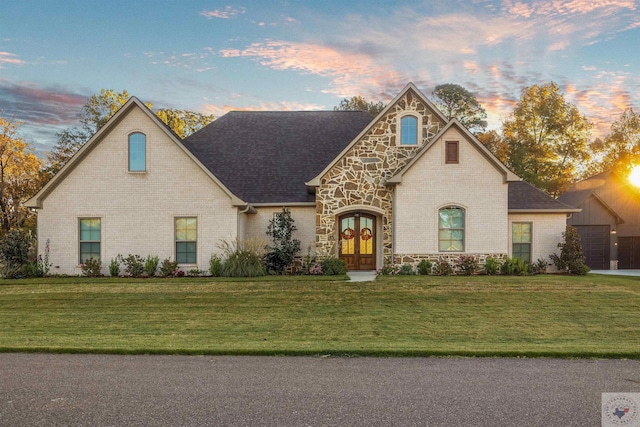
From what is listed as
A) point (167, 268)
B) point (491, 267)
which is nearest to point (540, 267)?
point (491, 267)

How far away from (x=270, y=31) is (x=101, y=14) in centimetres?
660

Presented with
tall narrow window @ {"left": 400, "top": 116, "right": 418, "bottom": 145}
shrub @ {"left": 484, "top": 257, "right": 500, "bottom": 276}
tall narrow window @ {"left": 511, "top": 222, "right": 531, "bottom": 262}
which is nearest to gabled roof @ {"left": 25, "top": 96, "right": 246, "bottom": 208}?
tall narrow window @ {"left": 400, "top": 116, "right": 418, "bottom": 145}

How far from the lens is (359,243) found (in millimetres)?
19281

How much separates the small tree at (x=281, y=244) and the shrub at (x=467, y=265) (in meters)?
6.51

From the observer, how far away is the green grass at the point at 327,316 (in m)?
7.90

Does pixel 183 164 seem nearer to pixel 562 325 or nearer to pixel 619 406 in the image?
pixel 562 325

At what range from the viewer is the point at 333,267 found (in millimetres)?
17516

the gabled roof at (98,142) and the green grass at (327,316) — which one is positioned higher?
the gabled roof at (98,142)

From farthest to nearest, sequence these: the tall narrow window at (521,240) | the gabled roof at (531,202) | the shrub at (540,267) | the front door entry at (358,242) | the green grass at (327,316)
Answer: the front door entry at (358,242)
the tall narrow window at (521,240)
the gabled roof at (531,202)
the shrub at (540,267)
the green grass at (327,316)

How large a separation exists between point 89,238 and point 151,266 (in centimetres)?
288

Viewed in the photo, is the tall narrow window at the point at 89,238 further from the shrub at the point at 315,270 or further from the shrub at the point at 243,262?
the shrub at the point at 315,270

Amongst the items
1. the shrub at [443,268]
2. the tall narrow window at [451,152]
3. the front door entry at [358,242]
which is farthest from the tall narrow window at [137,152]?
the shrub at [443,268]

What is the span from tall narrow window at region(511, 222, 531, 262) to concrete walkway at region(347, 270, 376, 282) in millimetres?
6219

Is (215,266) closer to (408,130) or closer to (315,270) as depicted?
(315,270)
